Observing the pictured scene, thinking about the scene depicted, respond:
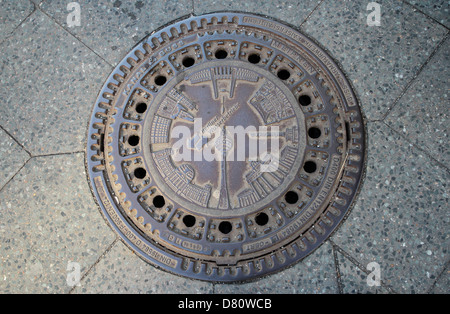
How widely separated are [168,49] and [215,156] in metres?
0.89

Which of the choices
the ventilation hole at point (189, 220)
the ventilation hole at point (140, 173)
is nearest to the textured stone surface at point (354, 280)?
the ventilation hole at point (189, 220)

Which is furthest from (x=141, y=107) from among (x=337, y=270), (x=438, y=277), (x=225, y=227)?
(x=438, y=277)

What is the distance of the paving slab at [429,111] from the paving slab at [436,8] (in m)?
0.19

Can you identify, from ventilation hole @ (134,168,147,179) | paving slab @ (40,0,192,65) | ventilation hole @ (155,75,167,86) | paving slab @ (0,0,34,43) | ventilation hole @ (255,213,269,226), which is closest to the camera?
ventilation hole @ (255,213,269,226)

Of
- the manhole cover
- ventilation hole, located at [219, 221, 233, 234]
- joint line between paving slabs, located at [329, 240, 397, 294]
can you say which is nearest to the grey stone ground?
joint line between paving slabs, located at [329, 240, 397, 294]

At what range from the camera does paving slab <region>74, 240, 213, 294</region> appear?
91.2 inches

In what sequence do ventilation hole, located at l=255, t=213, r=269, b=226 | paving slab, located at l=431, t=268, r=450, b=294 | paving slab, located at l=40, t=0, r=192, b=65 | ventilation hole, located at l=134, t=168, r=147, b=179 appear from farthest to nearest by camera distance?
paving slab, located at l=40, t=0, r=192, b=65 < ventilation hole, located at l=134, t=168, r=147, b=179 < ventilation hole, located at l=255, t=213, r=269, b=226 < paving slab, located at l=431, t=268, r=450, b=294

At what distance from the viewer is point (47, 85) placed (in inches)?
106

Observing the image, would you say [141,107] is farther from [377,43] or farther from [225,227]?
[377,43]

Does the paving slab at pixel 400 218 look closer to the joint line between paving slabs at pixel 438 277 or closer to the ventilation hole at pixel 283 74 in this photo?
the joint line between paving slabs at pixel 438 277

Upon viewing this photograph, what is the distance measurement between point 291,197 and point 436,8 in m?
1.78

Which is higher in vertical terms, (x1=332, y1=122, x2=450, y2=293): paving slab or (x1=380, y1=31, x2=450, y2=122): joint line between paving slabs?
(x1=380, y1=31, x2=450, y2=122): joint line between paving slabs

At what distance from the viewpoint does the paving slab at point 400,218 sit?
2.25 metres

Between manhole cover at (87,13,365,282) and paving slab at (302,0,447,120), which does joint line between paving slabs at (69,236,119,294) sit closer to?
manhole cover at (87,13,365,282)
